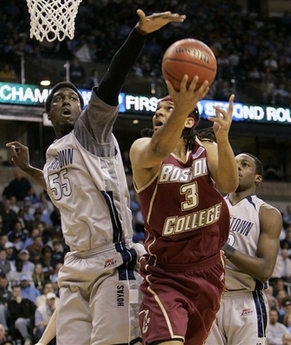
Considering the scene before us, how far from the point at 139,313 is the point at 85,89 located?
1316 cm

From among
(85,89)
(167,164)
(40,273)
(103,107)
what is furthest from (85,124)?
(85,89)

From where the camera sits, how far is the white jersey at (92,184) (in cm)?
500

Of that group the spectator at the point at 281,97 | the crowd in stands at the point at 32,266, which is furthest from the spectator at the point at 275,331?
the spectator at the point at 281,97

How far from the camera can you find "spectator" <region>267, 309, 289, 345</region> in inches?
492

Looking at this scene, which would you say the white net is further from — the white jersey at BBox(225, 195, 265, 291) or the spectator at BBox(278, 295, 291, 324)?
the spectator at BBox(278, 295, 291, 324)

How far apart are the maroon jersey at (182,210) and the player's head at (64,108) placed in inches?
33.1

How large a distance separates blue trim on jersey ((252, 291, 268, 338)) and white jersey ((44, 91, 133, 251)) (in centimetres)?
148

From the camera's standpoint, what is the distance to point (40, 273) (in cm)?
1341

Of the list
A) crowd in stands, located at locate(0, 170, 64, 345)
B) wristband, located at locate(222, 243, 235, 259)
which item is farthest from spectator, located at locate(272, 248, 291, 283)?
wristband, located at locate(222, 243, 235, 259)

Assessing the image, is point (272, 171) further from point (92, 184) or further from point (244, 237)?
point (92, 184)

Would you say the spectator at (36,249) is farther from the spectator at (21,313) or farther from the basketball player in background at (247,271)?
the basketball player in background at (247,271)

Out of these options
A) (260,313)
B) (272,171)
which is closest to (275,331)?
(260,313)

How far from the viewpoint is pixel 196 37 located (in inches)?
899

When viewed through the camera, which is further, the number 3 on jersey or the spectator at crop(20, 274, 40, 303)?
the spectator at crop(20, 274, 40, 303)
